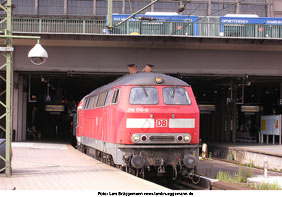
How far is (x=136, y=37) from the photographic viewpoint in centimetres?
2639

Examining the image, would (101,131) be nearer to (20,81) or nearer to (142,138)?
(142,138)

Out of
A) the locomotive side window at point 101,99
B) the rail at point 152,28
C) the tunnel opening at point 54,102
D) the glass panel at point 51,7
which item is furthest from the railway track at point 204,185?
the glass panel at point 51,7

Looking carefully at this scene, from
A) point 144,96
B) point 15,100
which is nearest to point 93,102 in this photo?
point 144,96

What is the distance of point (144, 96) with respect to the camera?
1375 cm

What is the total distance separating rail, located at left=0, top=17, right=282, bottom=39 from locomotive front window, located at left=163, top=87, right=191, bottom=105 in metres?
13.1

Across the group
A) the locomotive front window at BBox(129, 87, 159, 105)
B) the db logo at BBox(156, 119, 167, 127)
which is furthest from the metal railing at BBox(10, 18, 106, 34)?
the db logo at BBox(156, 119, 167, 127)

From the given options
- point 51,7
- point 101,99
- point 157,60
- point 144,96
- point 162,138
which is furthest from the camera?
point 51,7

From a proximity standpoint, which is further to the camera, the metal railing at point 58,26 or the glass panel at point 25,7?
the glass panel at point 25,7

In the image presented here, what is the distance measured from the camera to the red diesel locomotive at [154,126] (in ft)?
43.1

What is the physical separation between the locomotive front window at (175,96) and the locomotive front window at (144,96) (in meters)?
0.30

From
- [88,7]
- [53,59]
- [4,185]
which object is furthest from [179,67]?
[4,185]

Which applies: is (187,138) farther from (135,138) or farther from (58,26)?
(58,26)

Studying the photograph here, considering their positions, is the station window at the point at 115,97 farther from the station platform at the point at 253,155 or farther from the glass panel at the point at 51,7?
the glass panel at the point at 51,7

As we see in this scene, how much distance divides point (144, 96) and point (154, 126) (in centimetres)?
100
